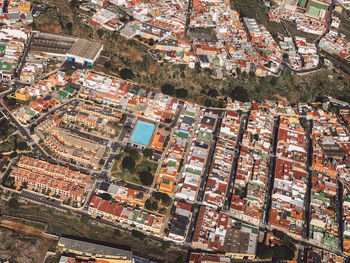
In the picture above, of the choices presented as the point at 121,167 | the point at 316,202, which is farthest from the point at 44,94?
the point at 316,202

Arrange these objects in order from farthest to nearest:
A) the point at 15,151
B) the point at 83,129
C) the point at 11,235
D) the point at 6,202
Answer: the point at 83,129 < the point at 15,151 < the point at 6,202 < the point at 11,235

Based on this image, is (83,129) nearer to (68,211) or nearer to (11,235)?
(68,211)

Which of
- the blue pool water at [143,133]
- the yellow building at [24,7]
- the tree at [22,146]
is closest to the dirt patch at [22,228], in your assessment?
the tree at [22,146]

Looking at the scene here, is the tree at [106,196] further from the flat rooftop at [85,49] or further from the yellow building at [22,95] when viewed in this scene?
the flat rooftop at [85,49]

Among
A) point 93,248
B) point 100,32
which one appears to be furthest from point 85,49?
point 93,248

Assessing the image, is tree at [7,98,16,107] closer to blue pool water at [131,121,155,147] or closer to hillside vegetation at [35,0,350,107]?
hillside vegetation at [35,0,350,107]

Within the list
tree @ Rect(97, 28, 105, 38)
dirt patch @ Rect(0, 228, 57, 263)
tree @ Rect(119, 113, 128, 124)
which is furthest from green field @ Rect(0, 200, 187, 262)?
tree @ Rect(97, 28, 105, 38)
